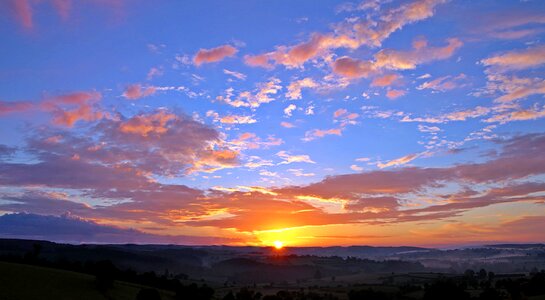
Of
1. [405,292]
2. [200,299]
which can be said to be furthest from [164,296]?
[405,292]

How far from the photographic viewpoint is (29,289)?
9388 centimetres

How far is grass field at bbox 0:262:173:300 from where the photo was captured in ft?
298

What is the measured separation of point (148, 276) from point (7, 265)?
209 ft

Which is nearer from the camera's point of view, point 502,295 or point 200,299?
point 200,299

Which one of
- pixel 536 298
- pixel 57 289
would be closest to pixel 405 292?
pixel 536 298

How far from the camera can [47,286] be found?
10038 centimetres

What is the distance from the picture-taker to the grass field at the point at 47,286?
90.9m

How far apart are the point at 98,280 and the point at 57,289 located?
55.2 feet

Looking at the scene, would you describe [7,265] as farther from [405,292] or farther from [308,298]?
[405,292]

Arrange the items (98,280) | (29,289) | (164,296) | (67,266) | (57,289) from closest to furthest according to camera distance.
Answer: (29,289) < (57,289) < (98,280) < (164,296) < (67,266)

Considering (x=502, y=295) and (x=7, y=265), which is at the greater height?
(x=7, y=265)

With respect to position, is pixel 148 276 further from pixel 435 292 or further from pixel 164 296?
pixel 435 292

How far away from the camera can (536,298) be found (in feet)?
442

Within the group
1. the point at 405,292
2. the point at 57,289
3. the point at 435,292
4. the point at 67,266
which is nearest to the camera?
the point at 57,289
